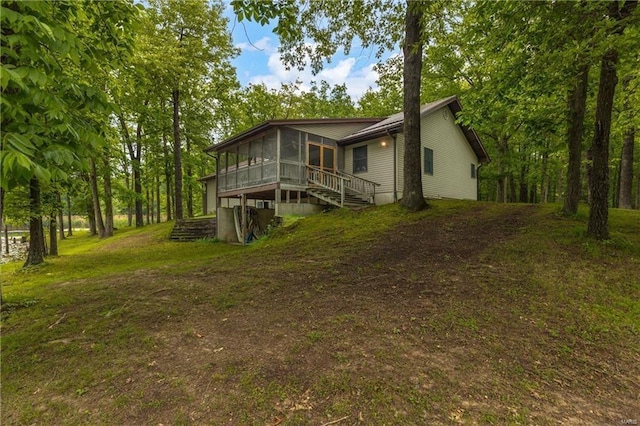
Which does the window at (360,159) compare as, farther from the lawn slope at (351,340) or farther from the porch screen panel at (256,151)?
the lawn slope at (351,340)

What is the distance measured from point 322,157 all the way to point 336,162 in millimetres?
868

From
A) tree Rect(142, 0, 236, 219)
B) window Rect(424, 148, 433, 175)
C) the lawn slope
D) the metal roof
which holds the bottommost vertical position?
the lawn slope

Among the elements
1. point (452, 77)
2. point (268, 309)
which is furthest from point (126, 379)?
point (452, 77)

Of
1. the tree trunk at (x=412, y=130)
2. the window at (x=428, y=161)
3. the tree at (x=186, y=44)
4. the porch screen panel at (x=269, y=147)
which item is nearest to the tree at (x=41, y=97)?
the tree trunk at (x=412, y=130)

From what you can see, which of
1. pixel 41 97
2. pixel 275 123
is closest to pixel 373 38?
pixel 275 123

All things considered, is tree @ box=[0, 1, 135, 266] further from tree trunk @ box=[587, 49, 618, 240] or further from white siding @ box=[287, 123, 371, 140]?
white siding @ box=[287, 123, 371, 140]

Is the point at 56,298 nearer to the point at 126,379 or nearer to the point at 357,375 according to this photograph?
the point at 126,379

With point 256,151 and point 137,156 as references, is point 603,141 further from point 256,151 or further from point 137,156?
point 137,156

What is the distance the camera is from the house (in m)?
13.1

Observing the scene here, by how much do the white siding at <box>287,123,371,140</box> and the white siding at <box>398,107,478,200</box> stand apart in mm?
3020

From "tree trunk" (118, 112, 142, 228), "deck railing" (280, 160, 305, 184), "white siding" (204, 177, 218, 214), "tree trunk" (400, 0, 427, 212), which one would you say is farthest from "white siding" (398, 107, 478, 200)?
"white siding" (204, 177, 218, 214)

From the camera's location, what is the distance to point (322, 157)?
14.5 metres

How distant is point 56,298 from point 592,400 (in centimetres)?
740

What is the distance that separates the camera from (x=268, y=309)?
14.2 ft
